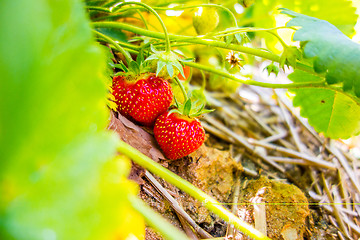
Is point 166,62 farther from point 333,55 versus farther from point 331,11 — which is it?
point 331,11

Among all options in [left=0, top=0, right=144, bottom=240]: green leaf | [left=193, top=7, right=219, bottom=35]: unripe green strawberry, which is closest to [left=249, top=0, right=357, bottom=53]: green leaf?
[left=193, top=7, right=219, bottom=35]: unripe green strawberry

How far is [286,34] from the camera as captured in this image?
1229 mm

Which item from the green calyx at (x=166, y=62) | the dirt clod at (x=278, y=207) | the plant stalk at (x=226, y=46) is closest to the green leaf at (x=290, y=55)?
the plant stalk at (x=226, y=46)

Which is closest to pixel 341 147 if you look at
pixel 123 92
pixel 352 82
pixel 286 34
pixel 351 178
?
pixel 351 178

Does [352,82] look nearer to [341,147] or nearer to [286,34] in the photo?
[286,34]

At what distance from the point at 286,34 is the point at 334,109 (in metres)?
0.40

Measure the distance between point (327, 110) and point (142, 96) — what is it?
0.57 metres

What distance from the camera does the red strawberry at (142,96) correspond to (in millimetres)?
832

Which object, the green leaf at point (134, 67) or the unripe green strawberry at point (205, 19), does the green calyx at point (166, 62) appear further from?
the unripe green strawberry at point (205, 19)

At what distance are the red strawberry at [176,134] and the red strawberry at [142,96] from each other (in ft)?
0.11

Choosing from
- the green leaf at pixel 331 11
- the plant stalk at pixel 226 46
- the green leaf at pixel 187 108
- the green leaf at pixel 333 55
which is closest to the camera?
the green leaf at pixel 333 55

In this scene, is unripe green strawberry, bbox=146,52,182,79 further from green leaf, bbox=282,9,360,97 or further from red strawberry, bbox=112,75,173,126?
green leaf, bbox=282,9,360,97

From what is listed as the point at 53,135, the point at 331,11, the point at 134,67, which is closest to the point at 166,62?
the point at 134,67

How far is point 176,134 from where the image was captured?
0.81 meters
